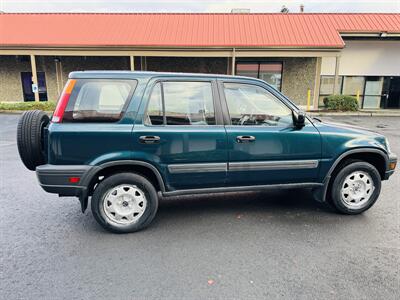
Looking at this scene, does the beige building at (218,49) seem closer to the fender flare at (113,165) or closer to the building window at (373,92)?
the building window at (373,92)

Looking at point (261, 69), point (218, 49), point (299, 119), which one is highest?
point (218, 49)

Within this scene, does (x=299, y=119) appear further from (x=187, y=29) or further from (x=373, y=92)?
(x=373, y=92)

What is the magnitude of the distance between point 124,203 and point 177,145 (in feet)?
3.11

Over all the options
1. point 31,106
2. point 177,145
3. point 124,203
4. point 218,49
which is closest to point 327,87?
point 218,49

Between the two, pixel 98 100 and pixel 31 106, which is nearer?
pixel 98 100

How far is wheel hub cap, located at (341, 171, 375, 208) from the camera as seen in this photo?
4148mm

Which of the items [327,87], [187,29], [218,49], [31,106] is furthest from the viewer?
[327,87]

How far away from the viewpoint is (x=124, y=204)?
367cm

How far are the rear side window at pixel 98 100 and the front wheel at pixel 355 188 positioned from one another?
9.68 feet

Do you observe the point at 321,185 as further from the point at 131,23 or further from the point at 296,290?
the point at 131,23

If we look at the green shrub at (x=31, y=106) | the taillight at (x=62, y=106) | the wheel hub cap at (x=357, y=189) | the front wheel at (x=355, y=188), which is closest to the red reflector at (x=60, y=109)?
the taillight at (x=62, y=106)

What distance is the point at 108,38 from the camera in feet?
56.8

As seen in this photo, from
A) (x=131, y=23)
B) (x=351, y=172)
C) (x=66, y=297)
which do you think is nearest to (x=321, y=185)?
(x=351, y=172)

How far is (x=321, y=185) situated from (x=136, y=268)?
260 centimetres
